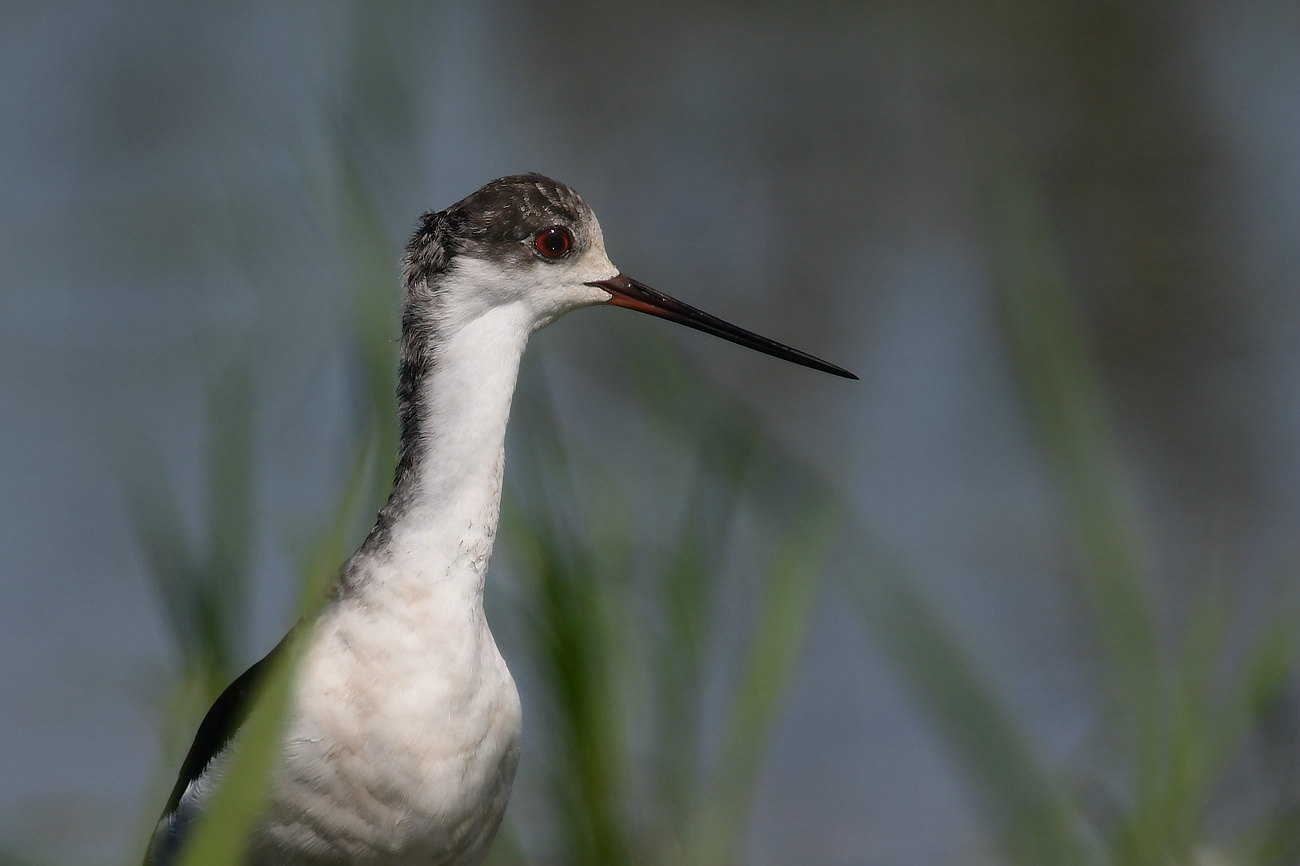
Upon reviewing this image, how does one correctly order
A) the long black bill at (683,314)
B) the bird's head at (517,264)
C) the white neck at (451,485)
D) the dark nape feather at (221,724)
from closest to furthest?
1. the dark nape feather at (221,724)
2. the white neck at (451,485)
3. the bird's head at (517,264)
4. the long black bill at (683,314)

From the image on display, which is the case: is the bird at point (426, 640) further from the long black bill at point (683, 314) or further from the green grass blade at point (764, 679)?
the green grass blade at point (764, 679)

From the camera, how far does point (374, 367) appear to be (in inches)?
70.3

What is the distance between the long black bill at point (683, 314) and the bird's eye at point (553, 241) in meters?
0.10

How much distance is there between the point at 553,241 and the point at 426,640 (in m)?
0.80

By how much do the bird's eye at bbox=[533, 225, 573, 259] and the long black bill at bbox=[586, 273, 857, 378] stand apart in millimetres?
98

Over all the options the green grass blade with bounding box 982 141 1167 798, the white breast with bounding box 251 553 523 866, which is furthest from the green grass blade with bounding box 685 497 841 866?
the white breast with bounding box 251 553 523 866

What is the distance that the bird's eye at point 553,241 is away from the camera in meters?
2.69

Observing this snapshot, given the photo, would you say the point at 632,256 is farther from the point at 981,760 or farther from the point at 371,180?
the point at 981,760

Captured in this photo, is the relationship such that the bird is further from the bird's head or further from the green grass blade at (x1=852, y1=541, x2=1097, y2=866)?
the green grass blade at (x1=852, y1=541, x2=1097, y2=866)

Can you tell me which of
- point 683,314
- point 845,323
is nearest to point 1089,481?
point 683,314

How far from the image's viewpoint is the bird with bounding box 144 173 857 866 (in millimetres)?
2320

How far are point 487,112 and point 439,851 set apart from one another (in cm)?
600

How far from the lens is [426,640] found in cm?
236

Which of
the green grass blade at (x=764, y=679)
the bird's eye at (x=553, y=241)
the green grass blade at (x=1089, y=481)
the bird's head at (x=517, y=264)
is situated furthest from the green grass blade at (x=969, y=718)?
the bird's eye at (x=553, y=241)
